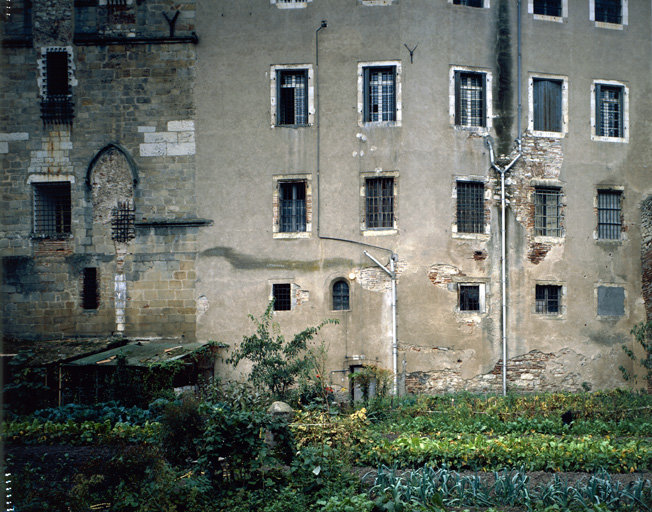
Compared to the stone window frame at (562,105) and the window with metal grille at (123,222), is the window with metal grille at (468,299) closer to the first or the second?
the stone window frame at (562,105)

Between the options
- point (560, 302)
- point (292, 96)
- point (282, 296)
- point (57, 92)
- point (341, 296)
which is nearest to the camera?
point (341, 296)

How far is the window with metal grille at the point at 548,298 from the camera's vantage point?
702 inches

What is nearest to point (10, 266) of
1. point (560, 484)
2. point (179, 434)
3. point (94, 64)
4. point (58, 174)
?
point (58, 174)

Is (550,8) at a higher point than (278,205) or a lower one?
higher

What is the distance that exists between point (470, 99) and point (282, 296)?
7927mm

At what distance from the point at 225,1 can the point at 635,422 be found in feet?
50.2

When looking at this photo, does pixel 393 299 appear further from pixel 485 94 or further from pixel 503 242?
pixel 485 94

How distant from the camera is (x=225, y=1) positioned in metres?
18.0

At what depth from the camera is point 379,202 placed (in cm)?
1753

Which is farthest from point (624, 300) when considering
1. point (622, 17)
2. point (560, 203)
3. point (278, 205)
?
point (278, 205)

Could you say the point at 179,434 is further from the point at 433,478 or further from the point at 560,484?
the point at 560,484

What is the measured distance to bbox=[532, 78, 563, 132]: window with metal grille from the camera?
59.5 feet

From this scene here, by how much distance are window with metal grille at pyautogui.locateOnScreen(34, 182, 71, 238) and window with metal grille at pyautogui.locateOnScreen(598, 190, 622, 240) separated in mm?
15958

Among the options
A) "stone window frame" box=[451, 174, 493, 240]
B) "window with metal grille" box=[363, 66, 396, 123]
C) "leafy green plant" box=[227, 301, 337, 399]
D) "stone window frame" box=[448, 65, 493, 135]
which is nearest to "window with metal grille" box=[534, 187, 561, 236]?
"stone window frame" box=[451, 174, 493, 240]
